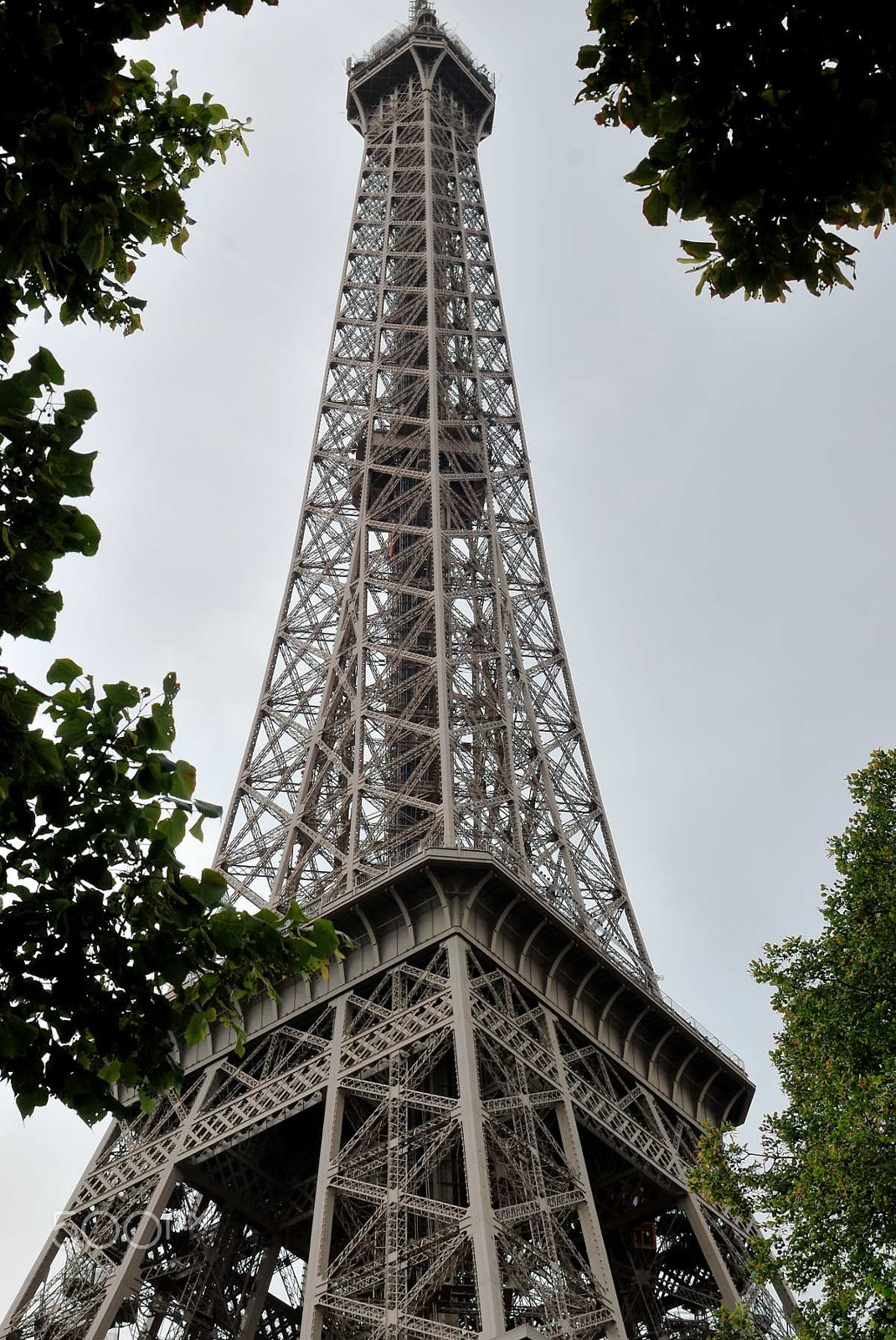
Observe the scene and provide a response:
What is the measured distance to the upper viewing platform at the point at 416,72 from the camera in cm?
6531

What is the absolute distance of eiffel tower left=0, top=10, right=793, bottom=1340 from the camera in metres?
25.5

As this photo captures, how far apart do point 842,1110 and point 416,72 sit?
59158 millimetres

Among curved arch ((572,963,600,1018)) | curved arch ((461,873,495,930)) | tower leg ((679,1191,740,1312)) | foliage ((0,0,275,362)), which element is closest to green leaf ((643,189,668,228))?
foliage ((0,0,275,362))

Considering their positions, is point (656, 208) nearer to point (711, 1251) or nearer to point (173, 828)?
point (173, 828)

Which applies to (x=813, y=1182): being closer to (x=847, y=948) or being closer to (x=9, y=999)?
(x=847, y=948)

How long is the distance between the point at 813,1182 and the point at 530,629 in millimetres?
29983

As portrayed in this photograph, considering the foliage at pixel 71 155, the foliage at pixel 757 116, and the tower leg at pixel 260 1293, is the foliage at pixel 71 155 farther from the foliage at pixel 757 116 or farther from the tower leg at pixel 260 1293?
the tower leg at pixel 260 1293

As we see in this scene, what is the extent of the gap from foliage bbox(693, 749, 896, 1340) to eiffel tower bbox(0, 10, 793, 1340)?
5.22 metres

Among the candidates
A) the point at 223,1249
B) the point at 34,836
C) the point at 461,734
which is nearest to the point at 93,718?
the point at 34,836

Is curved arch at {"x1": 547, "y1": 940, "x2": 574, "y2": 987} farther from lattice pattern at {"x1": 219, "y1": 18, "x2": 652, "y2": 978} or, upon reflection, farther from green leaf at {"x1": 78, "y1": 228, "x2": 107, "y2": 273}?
green leaf at {"x1": 78, "y1": 228, "x2": 107, "y2": 273}

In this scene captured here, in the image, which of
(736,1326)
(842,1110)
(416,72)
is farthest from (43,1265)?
(416,72)

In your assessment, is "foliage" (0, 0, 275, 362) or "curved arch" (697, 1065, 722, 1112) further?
"curved arch" (697, 1065, 722, 1112)

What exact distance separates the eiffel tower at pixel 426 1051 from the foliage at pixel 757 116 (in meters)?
16.8

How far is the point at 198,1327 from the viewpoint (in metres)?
29.6
